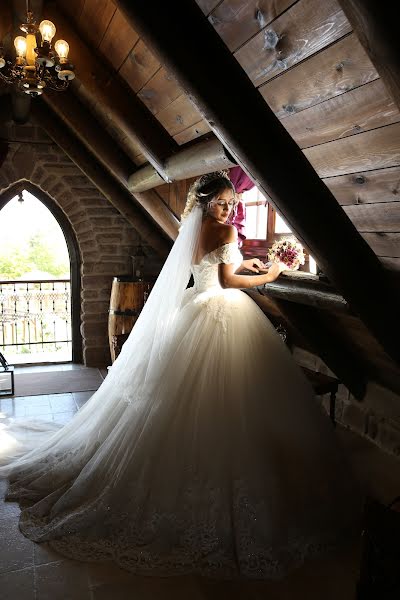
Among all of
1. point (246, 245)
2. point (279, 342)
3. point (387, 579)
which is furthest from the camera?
point (246, 245)

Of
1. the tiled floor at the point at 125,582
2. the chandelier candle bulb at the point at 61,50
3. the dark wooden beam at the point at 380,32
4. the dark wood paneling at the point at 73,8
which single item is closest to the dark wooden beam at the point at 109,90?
the dark wood paneling at the point at 73,8

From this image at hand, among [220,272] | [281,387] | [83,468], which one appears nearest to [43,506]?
[83,468]

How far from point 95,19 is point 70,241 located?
9.98 ft

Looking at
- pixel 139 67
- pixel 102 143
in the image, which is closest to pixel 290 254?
pixel 139 67

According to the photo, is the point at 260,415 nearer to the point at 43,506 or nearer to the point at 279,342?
the point at 279,342

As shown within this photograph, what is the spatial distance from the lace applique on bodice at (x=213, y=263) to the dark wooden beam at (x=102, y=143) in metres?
1.60

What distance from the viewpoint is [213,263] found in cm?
299

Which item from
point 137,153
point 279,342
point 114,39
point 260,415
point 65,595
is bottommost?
point 65,595

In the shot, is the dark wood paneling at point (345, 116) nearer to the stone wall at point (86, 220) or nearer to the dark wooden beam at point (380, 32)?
the dark wooden beam at point (380, 32)

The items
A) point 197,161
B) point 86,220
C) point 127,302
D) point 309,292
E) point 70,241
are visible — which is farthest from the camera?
point 70,241

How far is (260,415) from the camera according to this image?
265cm

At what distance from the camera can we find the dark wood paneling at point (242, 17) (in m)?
1.67

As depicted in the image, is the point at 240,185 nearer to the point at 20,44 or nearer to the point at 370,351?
the point at 370,351

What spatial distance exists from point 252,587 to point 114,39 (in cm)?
338
